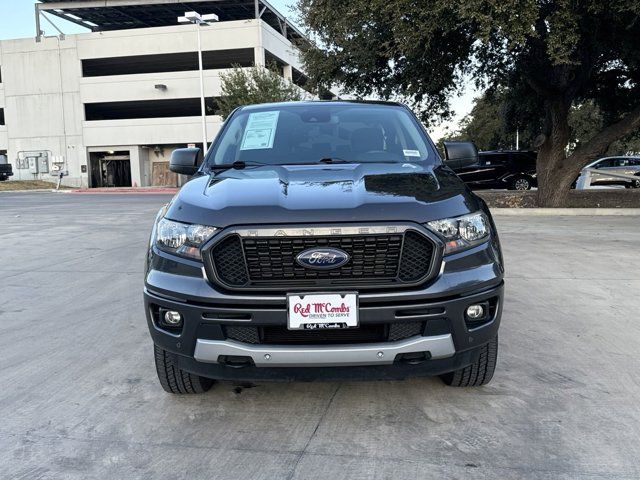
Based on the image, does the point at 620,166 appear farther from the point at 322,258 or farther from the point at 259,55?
the point at 322,258

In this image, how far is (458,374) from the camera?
11.2ft

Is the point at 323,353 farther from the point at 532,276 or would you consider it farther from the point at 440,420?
the point at 532,276

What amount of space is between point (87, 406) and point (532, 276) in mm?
5231

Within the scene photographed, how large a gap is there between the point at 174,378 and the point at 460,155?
8.89ft

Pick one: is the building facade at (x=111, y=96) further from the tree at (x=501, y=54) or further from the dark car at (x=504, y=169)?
the tree at (x=501, y=54)

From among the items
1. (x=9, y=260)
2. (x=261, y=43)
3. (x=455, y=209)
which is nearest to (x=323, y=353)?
(x=455, y=209)

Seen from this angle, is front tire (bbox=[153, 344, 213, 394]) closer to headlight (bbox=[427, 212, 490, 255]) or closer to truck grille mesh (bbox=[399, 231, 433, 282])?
truck grille mesh (bbox=[399, 231, 433, 282])

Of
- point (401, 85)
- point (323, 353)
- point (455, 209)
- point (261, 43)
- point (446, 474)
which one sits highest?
point (261, 43)

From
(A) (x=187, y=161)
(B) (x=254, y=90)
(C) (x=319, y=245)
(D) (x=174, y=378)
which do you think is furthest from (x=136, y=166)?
(C) (x=319, y=245)

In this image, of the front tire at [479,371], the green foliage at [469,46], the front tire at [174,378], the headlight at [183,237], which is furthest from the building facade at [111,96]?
the front tire at [479,371]

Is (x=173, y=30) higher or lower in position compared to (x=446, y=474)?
higher

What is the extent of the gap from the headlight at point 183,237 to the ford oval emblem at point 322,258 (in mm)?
472

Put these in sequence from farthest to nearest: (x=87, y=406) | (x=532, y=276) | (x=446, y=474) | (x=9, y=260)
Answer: (x=9, y=260)
(x=532, y=276)
(x=87, y=406)
(x=446, y=474)

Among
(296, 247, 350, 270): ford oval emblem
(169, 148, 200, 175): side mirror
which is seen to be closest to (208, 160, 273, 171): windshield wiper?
(169, 148, 200, 175): side mirror
